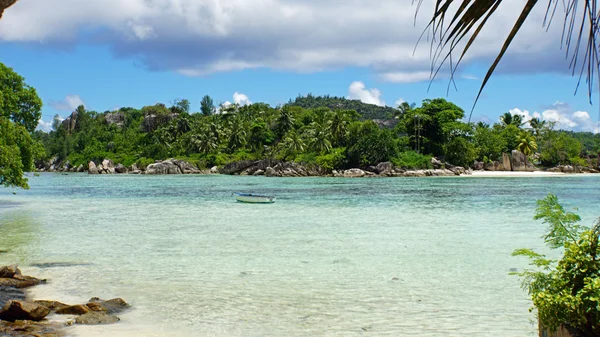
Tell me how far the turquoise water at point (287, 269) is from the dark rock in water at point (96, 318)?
0.59ft

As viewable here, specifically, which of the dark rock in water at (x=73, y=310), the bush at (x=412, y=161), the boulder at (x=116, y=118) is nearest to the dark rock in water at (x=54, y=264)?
the dark rock in water at (x=73, y=310)

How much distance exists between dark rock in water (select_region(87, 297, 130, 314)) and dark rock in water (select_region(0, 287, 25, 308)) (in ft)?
3.91

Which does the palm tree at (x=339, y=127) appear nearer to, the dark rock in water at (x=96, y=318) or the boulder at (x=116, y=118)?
the boulder at (x=116, y=118)

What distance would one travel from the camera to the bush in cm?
7294

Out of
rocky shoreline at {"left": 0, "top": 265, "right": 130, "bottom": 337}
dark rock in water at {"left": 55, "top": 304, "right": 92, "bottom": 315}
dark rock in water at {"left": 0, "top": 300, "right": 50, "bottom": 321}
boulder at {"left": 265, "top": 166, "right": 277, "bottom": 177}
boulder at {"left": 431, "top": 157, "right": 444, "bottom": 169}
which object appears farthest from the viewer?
boulder at {"left": 265, "top": 166, "right": 277, "bottom": 177}

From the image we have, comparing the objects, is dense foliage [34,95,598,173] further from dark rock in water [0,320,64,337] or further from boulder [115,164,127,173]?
dark rock in water [0,320,64,337]

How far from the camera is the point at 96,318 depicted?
732cm

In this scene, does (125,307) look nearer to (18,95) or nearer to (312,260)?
(312,260)

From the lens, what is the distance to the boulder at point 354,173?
71312mm

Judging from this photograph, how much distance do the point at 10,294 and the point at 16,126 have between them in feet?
57.4

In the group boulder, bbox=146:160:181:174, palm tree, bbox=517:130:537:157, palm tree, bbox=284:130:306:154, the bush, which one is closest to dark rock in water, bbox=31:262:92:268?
the bush

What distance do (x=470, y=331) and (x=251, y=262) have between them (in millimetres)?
6091

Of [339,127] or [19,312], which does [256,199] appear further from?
[339,127]

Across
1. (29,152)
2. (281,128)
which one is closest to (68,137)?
(281,128)
